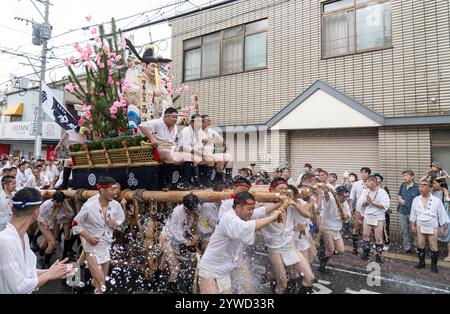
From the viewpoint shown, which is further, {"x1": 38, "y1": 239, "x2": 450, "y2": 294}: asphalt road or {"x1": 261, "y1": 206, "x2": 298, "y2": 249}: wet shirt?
{"x1": 38, "y1": 239, "x2": 450, "y2": 294}: asphalt road

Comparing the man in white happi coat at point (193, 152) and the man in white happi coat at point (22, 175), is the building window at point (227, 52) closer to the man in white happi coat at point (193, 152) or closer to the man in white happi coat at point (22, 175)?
the man in white happi coat at point (193, 152)

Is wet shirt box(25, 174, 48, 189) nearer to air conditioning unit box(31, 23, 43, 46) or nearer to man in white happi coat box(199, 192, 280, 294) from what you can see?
man in white happi coat box(199, 192, 280, 294)

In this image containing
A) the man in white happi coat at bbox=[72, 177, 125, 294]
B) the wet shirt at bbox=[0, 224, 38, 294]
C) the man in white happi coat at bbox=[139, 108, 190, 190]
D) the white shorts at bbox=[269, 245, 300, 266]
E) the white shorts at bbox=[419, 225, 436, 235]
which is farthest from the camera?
the white shorts at bbox=[419, 225, 436, 235]

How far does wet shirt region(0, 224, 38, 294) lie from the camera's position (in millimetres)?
2596

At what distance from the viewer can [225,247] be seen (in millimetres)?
3941

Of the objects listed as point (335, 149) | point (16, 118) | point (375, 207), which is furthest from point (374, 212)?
point (16, 118)

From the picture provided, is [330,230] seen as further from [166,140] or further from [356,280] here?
[166,140]

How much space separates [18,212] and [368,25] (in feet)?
33.1

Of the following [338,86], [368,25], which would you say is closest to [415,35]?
[368,25]

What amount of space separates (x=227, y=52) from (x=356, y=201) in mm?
7328

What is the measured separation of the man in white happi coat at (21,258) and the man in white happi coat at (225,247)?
4.98 feet

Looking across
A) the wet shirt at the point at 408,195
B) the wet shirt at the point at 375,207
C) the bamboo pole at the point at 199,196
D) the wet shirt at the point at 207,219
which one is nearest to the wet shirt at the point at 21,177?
the bamboo pole at the point at 199,196

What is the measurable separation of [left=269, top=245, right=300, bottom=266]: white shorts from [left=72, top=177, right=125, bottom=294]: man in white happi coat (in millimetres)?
2428

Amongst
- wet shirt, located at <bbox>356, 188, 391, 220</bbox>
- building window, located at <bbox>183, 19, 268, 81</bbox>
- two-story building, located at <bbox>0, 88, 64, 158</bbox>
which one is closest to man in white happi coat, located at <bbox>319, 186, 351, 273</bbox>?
wet shirt, located at <bbox>356, 188, 391, 220</bbox>
